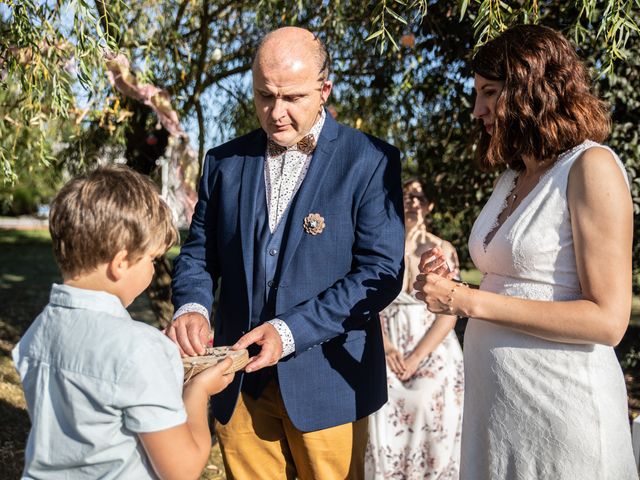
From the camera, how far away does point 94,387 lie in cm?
167

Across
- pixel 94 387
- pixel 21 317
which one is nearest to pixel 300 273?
pixel 94 387

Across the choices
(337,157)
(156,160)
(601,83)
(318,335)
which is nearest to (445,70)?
(601,83)

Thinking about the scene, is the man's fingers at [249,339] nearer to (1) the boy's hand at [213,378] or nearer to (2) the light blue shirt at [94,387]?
(1) the boy's hand at [213,378]

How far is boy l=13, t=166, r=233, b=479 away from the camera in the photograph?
5.51ft

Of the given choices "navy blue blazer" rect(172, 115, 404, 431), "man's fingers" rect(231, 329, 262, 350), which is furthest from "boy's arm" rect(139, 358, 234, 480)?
"navy blue blazer" rect(172, 115, 404, 431)

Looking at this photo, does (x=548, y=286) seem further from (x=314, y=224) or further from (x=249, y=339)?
(x=249, y=339)

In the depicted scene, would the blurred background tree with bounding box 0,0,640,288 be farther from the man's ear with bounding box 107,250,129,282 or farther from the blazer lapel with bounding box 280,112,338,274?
the man's ear with bounding box 107,250,129,282

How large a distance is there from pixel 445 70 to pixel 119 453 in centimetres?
474

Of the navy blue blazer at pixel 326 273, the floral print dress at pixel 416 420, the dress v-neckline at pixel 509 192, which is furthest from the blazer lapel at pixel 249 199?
the floral print dress at pixel 416 420

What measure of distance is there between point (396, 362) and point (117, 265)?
279 cm

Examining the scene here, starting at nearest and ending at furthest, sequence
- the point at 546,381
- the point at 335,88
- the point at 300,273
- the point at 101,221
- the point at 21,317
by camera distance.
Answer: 1. the point at 101,221
2. the point at 546,381
3. the point at 300,273
4. the point at 335,88
5. the point at 21,317

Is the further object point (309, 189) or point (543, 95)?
point (309, 189)

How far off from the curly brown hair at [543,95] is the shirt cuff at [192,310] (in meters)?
1.18

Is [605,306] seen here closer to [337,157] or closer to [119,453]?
[337,157]
